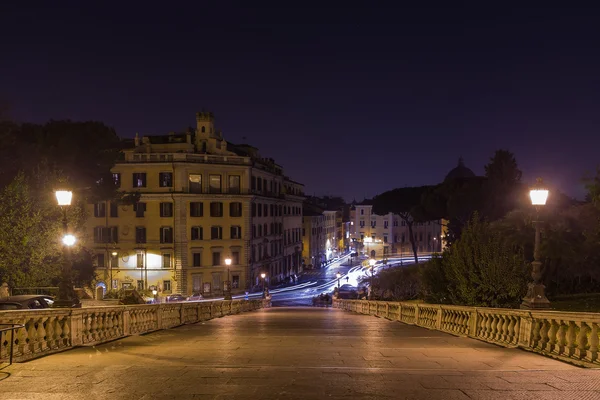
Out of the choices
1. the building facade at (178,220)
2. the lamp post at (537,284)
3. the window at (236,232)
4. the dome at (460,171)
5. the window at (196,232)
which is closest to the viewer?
the lamp post at (537,284)

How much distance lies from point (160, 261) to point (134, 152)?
12.4 metres

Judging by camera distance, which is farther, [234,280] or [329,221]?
[329,221]

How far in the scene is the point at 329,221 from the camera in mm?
121750

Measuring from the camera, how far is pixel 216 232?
192 feet

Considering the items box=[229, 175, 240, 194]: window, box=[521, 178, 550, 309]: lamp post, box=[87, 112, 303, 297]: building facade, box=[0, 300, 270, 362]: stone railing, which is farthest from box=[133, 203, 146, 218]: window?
box=[521, 178, 550, 309]: lamp post

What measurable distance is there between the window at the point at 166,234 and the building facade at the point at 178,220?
0.35ft

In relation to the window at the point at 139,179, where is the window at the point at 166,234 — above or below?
below

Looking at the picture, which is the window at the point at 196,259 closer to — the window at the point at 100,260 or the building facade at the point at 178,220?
the building facade at the point at 178,220

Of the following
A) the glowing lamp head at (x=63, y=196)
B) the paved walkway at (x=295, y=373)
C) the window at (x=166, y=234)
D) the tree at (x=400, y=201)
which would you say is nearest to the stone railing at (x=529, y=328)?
the paved walkway at (x=295, y=373)

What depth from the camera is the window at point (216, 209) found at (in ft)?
190

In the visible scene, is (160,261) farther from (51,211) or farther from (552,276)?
(552,276)

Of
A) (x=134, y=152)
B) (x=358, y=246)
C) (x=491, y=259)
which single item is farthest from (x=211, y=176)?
(x=358, y=246)

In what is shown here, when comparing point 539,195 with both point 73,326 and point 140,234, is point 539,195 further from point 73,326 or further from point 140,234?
point 140,234

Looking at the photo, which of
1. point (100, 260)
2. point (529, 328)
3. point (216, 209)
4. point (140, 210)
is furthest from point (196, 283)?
point (529, 328)
